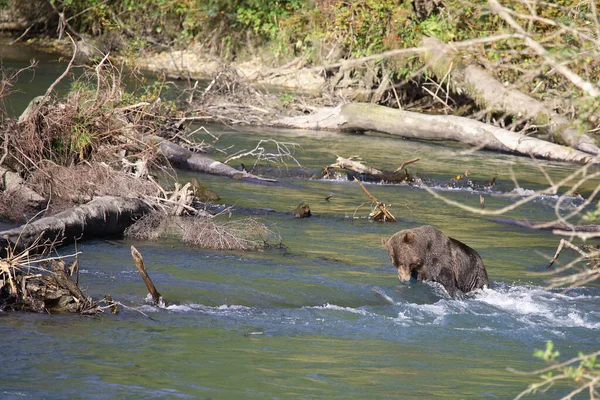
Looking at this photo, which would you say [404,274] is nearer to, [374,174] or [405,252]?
[405,252]

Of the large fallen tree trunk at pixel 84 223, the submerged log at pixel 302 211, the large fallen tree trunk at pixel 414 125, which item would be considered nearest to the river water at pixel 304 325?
the submerged log at pixel 302 211

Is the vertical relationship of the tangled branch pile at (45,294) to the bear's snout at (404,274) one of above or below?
below

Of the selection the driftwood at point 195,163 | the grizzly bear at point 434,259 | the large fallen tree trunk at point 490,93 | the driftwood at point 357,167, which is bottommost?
the driftwood at point 195,163

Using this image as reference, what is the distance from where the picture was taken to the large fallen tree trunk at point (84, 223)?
36.7 ft

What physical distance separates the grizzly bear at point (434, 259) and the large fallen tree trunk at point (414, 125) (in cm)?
1160

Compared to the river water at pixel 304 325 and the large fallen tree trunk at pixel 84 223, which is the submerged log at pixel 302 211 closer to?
the river water at pixel 304 325

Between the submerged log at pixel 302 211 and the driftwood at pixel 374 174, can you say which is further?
the driftwood at pixel 374 174

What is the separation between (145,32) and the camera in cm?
3762

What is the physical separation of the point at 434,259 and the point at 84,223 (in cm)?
473

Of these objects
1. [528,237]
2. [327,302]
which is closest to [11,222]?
[327,302]

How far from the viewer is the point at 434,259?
10.4 metres

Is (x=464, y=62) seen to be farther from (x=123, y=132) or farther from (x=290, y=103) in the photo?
(x=123, y=132)

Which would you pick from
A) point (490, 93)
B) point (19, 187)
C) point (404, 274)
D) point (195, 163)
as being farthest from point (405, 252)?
point (490, 93)

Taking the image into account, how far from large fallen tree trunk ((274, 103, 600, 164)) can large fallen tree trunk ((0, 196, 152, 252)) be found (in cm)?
1136
